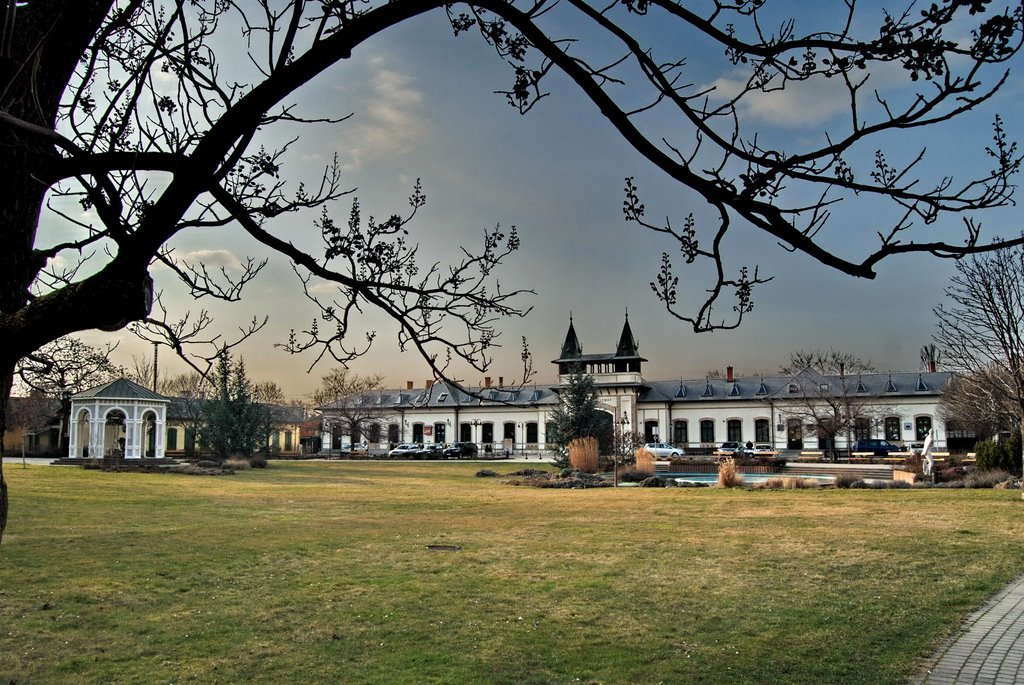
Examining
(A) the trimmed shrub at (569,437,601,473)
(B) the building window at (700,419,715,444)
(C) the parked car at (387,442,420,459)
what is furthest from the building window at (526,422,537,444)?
(A) the trimmed shrub at (569,437,601,473)

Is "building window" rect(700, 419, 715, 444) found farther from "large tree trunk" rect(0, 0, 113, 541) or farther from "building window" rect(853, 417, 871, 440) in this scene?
"large tree trunk" rect(0, 0, 113, 541)

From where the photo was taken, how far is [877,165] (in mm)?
3604

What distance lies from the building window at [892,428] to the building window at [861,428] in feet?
3.98

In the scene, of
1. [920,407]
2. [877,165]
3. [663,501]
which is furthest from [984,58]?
[920,407]

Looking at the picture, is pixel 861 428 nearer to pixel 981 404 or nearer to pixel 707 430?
pixel 707 430

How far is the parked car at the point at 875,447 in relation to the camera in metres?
49.0

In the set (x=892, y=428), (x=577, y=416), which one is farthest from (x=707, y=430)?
(x=577, y=416)

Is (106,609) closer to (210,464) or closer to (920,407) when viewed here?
(210,464)

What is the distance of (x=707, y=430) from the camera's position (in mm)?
57438

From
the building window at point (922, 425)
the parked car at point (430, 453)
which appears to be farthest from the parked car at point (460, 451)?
the building window at point (922, 425)

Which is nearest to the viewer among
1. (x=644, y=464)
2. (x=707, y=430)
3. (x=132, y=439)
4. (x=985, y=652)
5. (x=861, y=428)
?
(x=985, y=652)

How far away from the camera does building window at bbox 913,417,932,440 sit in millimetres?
51062

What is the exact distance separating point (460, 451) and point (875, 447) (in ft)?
90.2

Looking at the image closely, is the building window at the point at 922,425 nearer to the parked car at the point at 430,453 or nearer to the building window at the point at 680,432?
the building window at the point at 680,432
